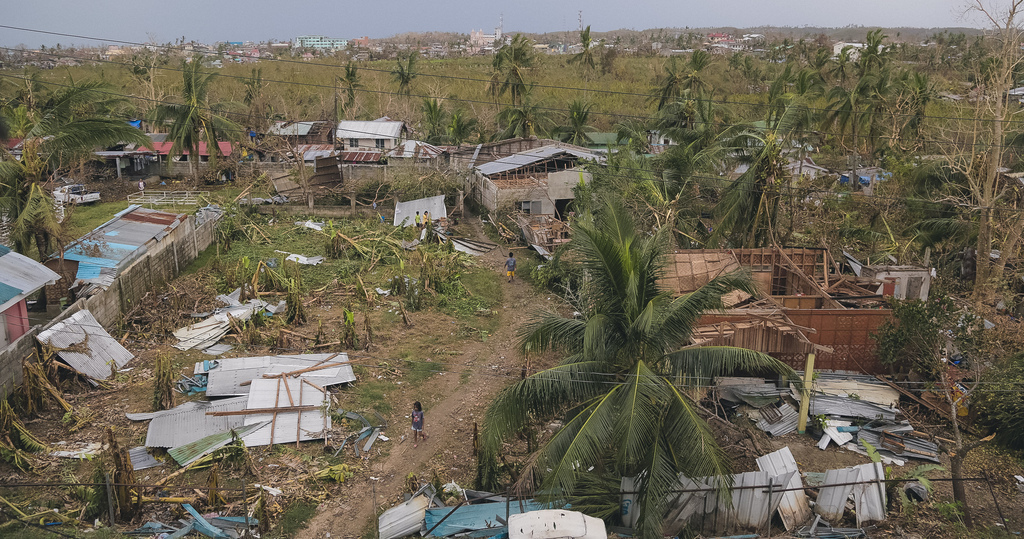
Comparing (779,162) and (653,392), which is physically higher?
(779,162)

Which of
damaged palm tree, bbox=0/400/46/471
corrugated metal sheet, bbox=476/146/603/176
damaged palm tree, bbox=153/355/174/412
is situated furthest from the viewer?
corrugated metal sheet, bbox=476/146/603/176

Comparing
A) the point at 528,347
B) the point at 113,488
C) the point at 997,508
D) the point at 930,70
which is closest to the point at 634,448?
the point at 528,347

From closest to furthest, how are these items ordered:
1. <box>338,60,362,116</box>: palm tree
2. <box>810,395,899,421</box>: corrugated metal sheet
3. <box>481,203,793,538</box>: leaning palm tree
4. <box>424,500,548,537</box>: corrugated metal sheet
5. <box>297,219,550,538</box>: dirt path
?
<box>481,203,793,538</box>: leaning palm tree, <box>424,500,548,537</box>: corrugated metal sheet, <box>297,219,550,538</box>: dirt path, <box>810,395,899,421</box>: corrugated metal sheet, <box>338,60,362,116</box>: palm tree

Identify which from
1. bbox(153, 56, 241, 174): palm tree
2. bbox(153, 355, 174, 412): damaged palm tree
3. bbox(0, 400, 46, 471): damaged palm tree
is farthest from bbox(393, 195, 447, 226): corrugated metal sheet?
bbox(0, 400, 46, 471): damaged palm tree

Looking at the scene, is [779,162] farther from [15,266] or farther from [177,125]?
[177,125]

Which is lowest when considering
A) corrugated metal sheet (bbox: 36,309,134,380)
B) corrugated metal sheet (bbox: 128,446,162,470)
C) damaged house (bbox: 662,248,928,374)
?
corrugated metal sheet (bbox: 128,446,162,470)

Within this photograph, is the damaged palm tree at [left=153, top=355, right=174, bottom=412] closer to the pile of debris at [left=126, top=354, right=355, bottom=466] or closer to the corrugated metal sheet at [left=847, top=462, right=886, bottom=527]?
the pile of debris at [left=126, top=354, right=355, bottom=466]

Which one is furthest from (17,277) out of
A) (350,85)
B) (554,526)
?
(350,85)

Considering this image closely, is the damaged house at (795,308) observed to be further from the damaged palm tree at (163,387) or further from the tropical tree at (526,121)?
the tropical tree at (526,121)
